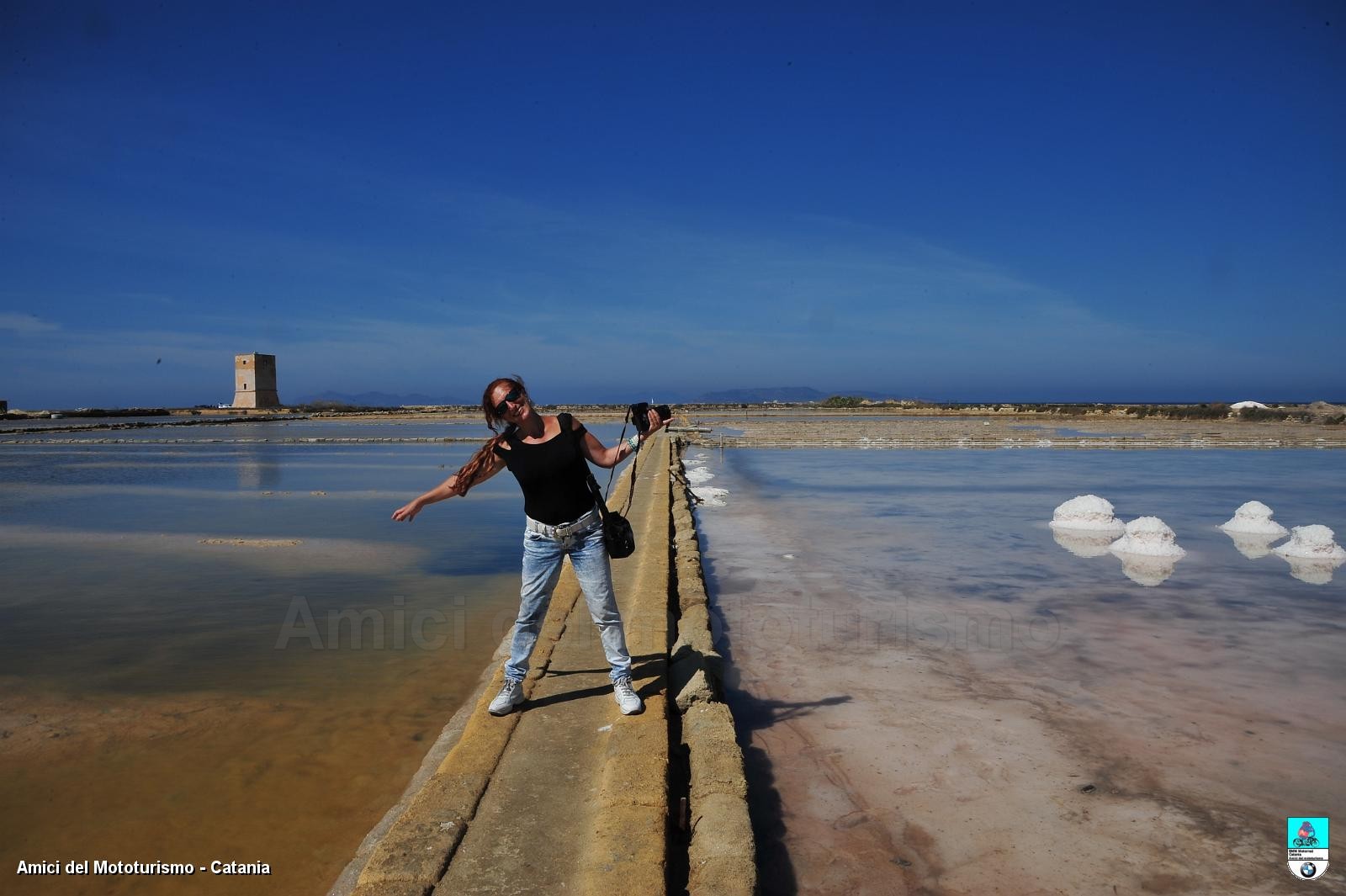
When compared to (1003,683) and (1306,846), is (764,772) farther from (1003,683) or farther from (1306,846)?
(1306,846)

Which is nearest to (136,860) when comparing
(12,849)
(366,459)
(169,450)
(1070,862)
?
(12,849)

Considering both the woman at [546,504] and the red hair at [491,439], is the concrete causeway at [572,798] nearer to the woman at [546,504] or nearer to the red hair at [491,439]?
the woman at [546,504]

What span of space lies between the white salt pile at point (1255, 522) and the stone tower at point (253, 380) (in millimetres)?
67452

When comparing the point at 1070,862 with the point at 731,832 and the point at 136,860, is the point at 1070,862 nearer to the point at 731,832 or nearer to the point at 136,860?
the point at 731,832

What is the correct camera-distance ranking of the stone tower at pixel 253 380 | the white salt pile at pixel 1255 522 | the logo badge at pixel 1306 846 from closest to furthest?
the logo badge at pixel 1306 846 → the white salt pile at pixel 1255 522 → the stone tower at pixel 253 380

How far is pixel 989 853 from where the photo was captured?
286cm

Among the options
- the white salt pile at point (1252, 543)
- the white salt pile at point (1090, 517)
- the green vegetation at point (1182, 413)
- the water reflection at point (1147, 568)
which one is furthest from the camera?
the green vegetation at point (1182, 413)

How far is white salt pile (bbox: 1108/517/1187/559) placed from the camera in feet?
25.1

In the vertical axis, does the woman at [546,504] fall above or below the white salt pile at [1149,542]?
above

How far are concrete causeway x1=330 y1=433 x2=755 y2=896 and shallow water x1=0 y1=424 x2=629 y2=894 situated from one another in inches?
14.2

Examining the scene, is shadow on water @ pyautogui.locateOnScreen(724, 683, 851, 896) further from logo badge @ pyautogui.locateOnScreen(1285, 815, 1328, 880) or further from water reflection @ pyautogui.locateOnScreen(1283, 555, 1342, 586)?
water reflection @ pyautogui.locateOnScreen(1283, 555, 1342, 586)

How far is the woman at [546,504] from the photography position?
3277 mm

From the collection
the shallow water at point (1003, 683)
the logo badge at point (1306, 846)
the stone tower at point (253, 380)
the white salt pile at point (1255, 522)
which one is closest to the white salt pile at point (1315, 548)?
the shallow water at point (1003, 683)

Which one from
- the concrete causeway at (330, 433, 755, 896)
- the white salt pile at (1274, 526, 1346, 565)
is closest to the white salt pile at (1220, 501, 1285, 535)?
the white salt pile at (1274, 526, 1346, 565)
